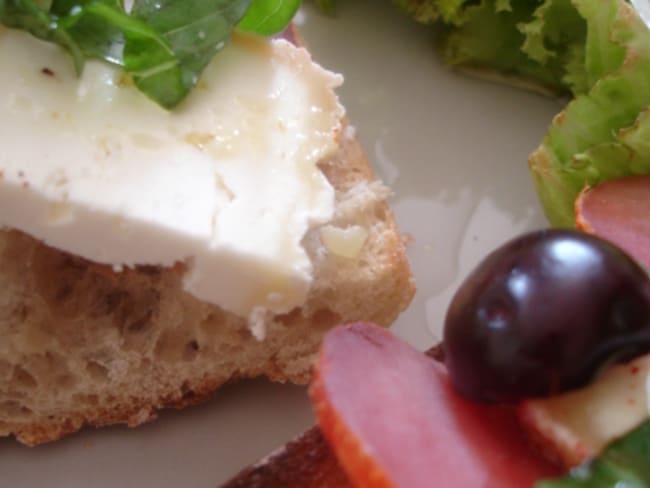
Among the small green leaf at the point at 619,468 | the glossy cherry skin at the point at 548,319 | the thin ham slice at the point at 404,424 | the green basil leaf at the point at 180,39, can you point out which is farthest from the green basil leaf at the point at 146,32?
the small green leaf at the point at 619,468

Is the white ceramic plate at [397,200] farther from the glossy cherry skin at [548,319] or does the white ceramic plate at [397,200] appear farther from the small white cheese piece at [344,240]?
the glossy cherry skin at [548,319]

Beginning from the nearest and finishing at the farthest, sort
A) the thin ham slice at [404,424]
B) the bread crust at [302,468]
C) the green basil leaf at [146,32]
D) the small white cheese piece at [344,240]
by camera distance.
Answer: the thin ham slice at [404,424] → the bread crust at [302,468] → the green basil leaf at [146,32] → the small white cheese piece at [344,240]

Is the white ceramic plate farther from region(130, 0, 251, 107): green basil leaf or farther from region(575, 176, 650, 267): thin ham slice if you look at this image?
region(130, 0, 251, 107): green basil leaf

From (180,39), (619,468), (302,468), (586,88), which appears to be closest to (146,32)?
(180,39)

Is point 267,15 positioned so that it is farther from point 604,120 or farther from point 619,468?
point 619,468

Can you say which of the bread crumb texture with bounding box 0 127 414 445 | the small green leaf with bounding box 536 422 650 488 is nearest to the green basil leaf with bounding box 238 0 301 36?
the bread crumb texture with bounding box 0 127 414 445
